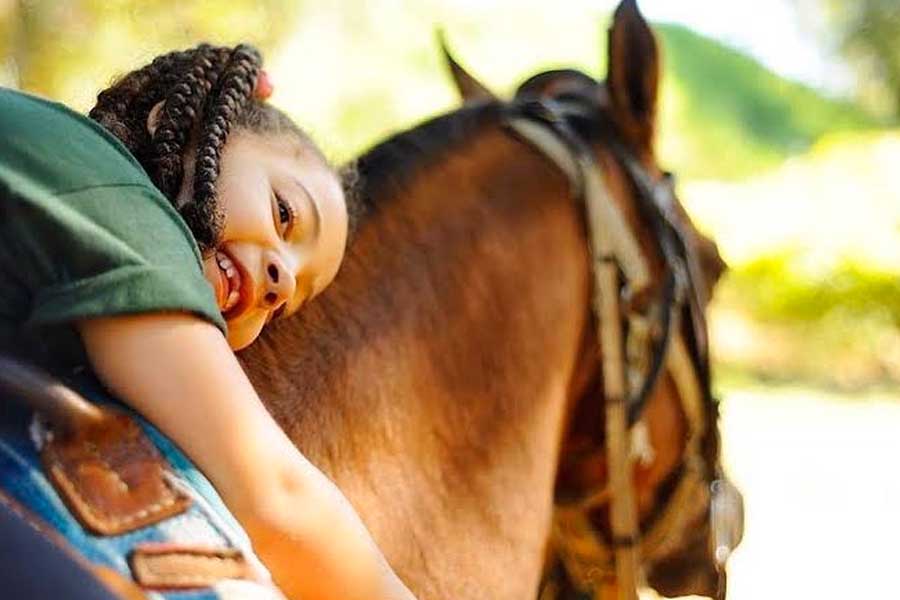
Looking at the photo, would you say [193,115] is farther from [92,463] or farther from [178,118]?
[92,463]

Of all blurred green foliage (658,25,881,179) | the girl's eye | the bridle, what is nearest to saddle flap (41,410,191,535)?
the girl's eye

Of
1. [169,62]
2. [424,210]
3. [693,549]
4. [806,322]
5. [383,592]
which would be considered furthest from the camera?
[806,322]

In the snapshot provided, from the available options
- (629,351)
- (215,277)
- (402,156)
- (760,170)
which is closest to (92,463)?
(215,277)

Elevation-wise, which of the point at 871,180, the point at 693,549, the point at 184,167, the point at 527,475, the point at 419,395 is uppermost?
the point at 184,167

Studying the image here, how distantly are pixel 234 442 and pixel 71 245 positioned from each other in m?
0.22

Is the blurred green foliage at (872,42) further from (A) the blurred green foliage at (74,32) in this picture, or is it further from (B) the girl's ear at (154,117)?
(B) the girl's ear at (154,117)

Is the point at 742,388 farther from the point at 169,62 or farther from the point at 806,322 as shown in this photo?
the point at 169,62

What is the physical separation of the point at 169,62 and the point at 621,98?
3.84ft

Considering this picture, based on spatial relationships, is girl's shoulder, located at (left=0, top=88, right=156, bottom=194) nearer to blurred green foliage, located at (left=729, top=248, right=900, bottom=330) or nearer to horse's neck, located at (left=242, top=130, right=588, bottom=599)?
horse's neck, located at (left=242, top=130, right=588, bottom=599)

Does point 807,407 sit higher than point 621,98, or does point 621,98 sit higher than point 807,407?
point 621,98

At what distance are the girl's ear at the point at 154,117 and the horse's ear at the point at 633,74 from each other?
3.79ft

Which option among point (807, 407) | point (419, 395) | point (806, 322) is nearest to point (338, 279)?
point (419, 395)

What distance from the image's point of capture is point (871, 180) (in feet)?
51.2

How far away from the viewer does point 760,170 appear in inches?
982
